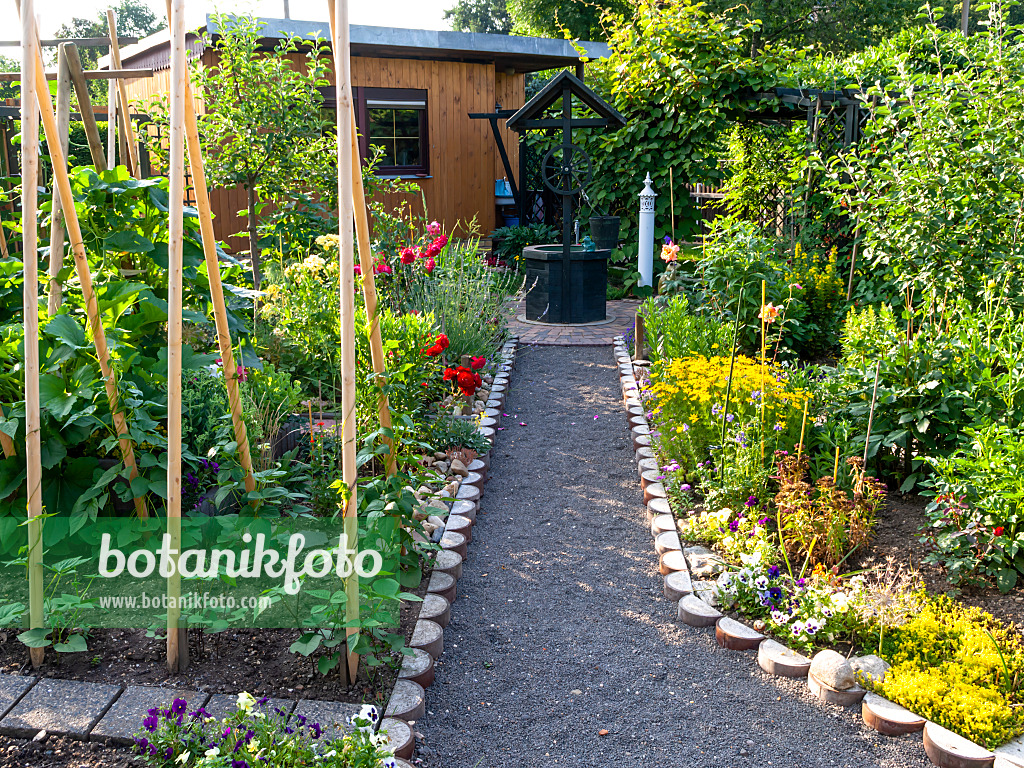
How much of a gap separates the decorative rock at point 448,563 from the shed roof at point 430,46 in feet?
24.8

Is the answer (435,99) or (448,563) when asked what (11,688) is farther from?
(435,99)

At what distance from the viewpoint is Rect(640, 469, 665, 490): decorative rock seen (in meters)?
3.68

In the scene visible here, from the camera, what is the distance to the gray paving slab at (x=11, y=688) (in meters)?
1.96

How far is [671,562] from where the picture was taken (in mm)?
2951

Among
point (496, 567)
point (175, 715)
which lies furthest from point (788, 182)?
point (175, 715)

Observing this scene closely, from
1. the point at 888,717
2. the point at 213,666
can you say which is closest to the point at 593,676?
the point at 888,717

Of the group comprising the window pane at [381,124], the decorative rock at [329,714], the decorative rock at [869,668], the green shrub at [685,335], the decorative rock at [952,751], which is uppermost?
the window pane at [381,124]

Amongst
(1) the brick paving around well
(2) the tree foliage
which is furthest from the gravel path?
(2) the tree foliage

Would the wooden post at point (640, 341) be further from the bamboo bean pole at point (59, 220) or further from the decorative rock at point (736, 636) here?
the bamboo bean pole at point (59, 220)

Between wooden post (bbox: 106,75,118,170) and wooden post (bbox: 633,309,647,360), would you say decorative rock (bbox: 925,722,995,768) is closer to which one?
wooden post (bbox: 106,75,118,170)

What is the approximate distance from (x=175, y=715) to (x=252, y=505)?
727 millimetres

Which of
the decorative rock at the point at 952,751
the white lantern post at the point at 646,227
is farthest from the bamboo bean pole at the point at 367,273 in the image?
the white lantern post at the point at 646,227

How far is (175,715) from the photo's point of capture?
5.81 ft

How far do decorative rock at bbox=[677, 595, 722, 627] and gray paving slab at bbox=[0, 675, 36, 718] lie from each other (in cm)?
190
